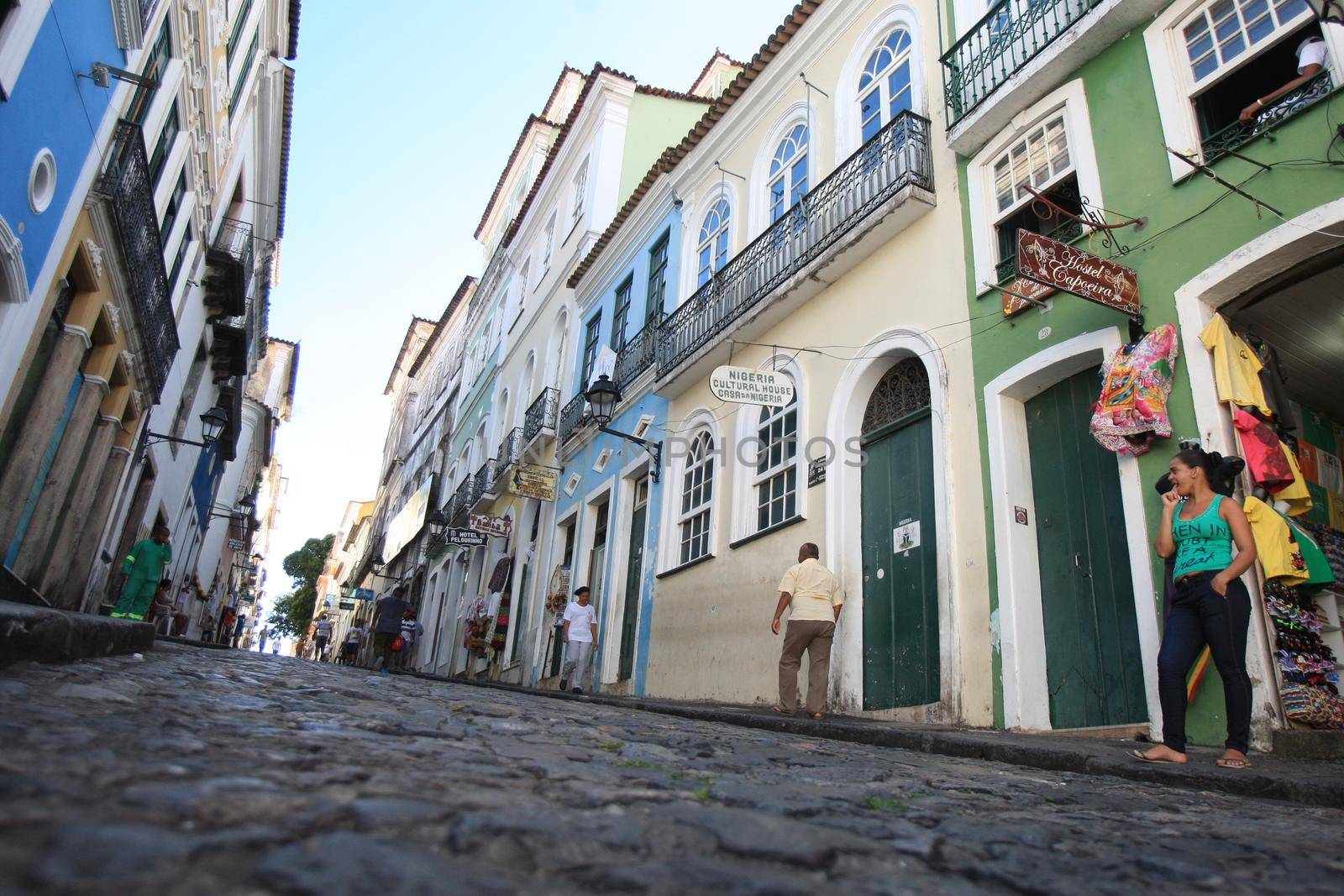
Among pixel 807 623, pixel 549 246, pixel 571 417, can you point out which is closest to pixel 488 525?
pixel 571 417

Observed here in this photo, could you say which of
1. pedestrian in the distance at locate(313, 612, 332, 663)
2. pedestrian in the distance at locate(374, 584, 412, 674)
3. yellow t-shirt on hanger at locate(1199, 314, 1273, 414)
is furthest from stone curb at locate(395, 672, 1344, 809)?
pedestrian in the distance at locate(313, 612, 332, 663)

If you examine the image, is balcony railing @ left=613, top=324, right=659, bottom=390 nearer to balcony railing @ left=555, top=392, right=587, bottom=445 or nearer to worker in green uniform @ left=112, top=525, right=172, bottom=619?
balcony railing @ left=555, top=392, right=587, bottom=445

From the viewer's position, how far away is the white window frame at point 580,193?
64.9 feet

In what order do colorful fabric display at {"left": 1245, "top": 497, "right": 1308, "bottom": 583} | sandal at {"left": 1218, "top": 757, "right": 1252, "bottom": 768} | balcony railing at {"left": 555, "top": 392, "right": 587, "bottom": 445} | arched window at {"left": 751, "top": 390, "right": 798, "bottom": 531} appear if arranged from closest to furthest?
sandal at {"left": 1218, "top": 757, "right": 1252, "bottom": 768}
colorful fabric display at {"left": 1245, "top": 497, "right": 1308, "bottom": 583}
arched window at {"left": 751, "top": 390, "right": 798, "bottom": 531}
balcony railing at {"left": 555, "top": 392, "right": 587, "bottom": 445}

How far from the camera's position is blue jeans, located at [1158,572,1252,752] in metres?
4.18

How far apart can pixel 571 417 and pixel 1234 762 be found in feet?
45.3

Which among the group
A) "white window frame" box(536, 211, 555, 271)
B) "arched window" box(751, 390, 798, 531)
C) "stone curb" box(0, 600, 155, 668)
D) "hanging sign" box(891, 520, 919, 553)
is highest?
"white window frame" box(536, 211, 555, 271)

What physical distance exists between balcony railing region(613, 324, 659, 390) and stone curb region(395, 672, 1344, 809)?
26.8ft

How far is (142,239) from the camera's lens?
1070cm

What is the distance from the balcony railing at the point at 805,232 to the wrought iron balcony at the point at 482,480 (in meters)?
9.64

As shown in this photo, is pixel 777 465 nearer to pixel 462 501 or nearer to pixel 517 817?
pixel 517 817

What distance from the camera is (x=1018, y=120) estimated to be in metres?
7.88

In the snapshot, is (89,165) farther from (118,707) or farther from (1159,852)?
(1159,852)

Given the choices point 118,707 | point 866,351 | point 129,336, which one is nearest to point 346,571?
point 129,336
